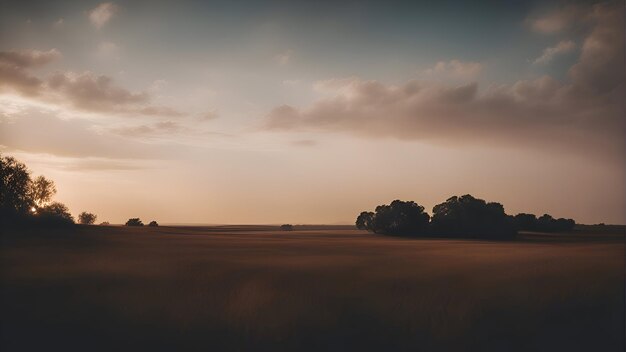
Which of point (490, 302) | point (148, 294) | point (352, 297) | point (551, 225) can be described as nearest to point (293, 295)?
point (352, 297)

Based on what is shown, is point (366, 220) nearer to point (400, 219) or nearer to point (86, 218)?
→ point (400, 219)

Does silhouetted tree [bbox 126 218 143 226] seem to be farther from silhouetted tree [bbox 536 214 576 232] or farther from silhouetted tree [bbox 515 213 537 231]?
silhouetted tree [bbox 536 214 576 232]

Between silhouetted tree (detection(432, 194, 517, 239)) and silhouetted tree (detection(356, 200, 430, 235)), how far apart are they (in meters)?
2.54

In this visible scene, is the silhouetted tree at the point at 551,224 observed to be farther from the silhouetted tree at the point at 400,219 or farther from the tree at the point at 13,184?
the tree at the point at 13,184

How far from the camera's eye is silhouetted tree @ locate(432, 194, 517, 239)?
204 ft

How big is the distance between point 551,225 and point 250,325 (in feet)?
311

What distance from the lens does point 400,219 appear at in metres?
69.4

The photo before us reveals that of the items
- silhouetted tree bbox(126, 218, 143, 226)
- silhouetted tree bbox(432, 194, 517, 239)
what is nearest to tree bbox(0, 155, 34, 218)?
silhouetted tree bbox(126, 218, 143, 226)

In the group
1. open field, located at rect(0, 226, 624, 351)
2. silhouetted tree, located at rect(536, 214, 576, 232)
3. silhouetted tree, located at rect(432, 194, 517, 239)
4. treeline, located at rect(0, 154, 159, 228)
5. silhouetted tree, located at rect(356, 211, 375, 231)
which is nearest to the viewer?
open field, located at rect(0, 226, 624, 351)

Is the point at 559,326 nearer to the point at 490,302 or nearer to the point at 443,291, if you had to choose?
the point at 490,302

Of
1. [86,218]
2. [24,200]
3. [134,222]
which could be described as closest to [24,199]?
[24,200]

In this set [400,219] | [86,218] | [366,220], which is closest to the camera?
[400,219]

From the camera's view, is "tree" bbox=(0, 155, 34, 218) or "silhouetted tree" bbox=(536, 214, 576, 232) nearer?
"tree" bbox=(0, 155, 34, 218)

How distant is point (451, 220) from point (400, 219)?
30.5 ft
